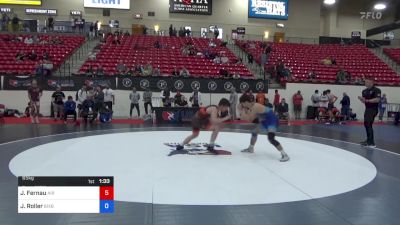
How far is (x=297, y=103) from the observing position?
53.6 feet

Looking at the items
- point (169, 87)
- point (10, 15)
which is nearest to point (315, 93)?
point (169, 87)

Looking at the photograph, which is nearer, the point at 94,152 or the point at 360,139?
the point at 94,152

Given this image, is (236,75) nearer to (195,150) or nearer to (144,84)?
(144,84)

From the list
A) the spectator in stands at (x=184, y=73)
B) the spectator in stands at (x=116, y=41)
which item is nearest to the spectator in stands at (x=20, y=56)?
the spectator in stands at (x=116, y=41)

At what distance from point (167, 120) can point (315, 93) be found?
7664mm

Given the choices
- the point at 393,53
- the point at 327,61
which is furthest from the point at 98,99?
the point at 393,53

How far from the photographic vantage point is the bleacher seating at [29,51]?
16.2 m

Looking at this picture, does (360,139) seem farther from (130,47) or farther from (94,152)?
(130,47)

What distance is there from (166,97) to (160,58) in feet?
19.4

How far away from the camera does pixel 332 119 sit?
559 inches

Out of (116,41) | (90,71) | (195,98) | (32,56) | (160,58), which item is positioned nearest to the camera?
(195,98)

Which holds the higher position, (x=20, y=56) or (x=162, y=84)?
(x=20, y=56)
